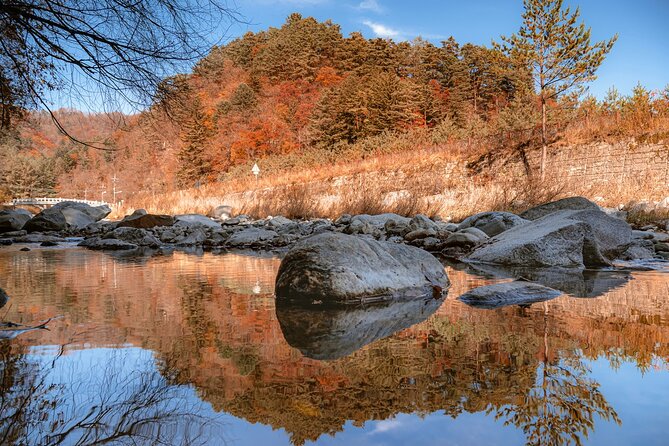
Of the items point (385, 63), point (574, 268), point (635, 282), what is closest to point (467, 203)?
point (574, 268)

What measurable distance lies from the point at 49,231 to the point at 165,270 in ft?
32.1

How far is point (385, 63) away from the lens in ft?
147

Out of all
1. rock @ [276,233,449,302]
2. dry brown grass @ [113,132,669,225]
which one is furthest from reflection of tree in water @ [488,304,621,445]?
dry brown grass @ [113,132,669,225]

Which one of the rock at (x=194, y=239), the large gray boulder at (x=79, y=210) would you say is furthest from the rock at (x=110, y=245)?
the large gray boulder at (x=79, y=210)

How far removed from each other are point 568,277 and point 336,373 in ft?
11.3

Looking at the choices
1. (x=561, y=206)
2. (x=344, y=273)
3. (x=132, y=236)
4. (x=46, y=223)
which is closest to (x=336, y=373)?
(x=344, y=273)

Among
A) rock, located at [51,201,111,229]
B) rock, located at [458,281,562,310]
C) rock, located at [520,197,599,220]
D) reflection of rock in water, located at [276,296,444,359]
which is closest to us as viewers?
reflection of rock in water, located at [276,296,444,359]

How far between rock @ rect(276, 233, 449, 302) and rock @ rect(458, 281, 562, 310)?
1.49 ft

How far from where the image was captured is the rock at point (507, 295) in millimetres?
3176

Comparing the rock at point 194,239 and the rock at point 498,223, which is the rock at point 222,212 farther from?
the rock at point 498,223

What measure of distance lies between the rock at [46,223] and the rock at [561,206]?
38.7 feet

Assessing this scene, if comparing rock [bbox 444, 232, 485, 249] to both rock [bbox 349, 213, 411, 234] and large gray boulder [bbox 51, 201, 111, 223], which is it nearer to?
rock [bbox 349, 213, 411, 234]

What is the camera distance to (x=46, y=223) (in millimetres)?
13289

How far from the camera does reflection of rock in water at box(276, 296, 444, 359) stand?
2199 mm
